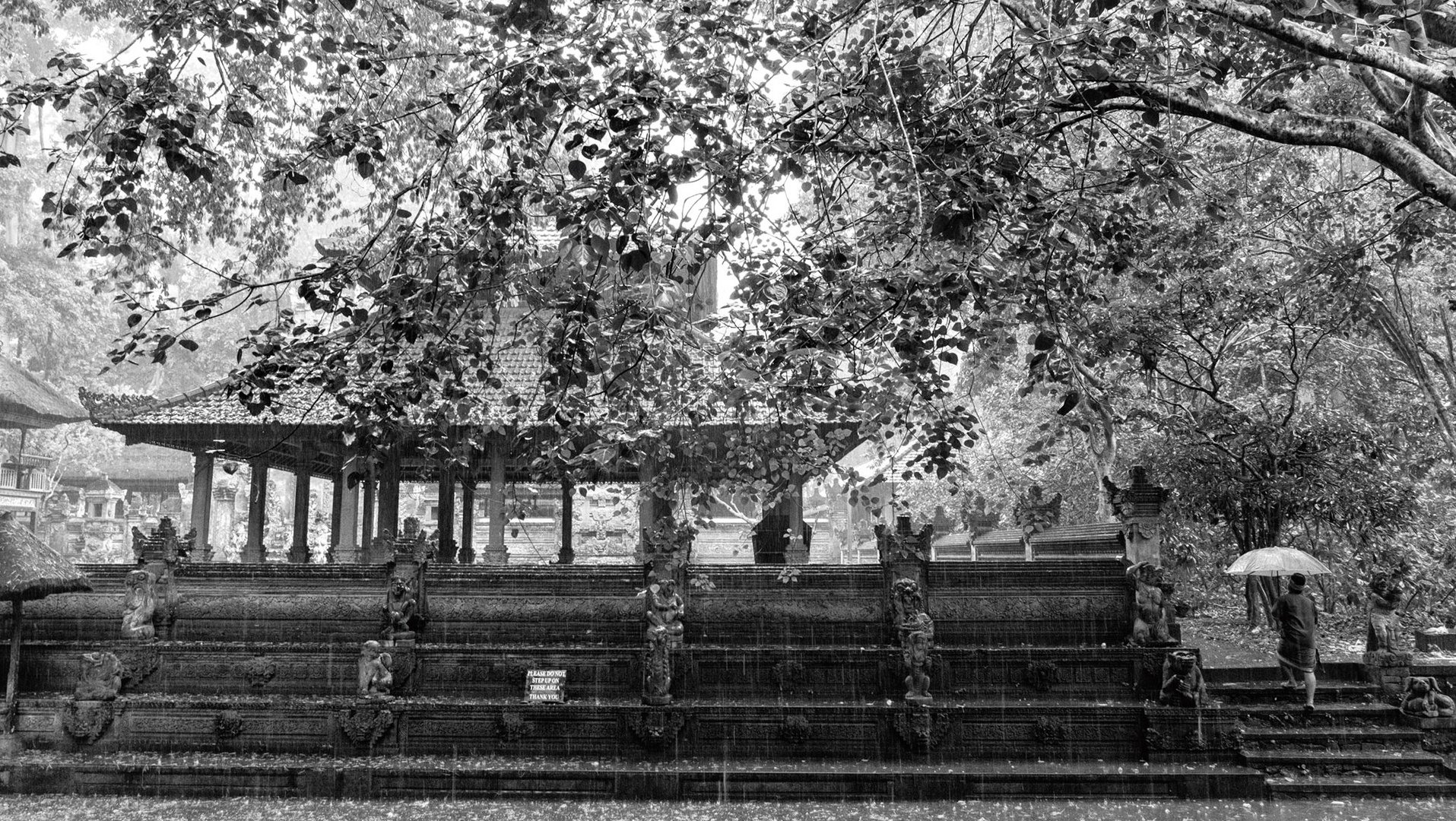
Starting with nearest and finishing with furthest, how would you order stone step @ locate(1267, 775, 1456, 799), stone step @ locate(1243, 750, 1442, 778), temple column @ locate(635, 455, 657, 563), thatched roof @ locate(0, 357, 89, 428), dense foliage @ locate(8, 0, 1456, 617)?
dense foliage @ locate(8, 0, 1456, 617) < stone step @ locate(1267, 775, 1456, 799) < stone step @ locate(1243, 750, 1442, 778) < temple column @ locate(635, 455, 657, 563) < thatched roof @ locate(0, 357, 89, 428)

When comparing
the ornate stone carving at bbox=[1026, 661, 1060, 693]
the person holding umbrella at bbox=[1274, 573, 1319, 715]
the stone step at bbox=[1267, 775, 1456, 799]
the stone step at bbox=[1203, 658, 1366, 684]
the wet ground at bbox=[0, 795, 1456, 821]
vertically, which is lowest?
the wet ground at bbox=[0, 795, 1456, 821]

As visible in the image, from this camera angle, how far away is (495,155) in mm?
16844

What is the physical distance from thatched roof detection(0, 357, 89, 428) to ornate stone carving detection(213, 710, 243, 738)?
16457 mm

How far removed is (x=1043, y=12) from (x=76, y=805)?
1013 cm

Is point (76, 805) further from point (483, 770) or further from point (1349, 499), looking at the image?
point (1349, 499)

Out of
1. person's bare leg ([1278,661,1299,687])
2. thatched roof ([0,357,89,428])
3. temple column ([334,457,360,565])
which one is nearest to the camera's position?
person's bare leg ([1278,661,1299,687])

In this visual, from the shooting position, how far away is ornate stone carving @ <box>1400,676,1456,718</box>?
10.1 metres

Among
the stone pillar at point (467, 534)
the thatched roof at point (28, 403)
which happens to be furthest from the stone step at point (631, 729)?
the thatched roof at point (28, 403)

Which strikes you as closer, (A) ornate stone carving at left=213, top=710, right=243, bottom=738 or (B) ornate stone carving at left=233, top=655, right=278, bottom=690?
(A) ornate stone carving at left=213, top=710, right=243, bottom=738

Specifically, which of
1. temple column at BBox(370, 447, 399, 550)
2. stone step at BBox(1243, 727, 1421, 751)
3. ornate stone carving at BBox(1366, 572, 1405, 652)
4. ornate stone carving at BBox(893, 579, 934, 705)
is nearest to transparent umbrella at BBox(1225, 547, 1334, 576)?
ornate stone carving at BBox(1366, 572, 1405, 652)

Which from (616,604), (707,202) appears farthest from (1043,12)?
(616,604)

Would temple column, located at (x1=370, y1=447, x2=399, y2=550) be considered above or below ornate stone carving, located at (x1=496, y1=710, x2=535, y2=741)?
above

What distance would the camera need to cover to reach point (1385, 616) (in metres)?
10.7

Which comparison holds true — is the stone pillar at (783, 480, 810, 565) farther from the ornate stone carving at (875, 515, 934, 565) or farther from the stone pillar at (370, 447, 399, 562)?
the stone pillar at (370, 447, 399, 562)
